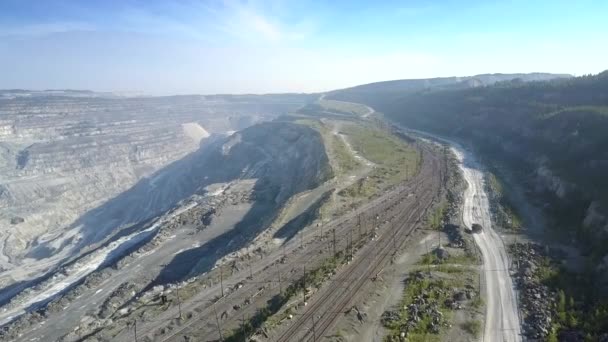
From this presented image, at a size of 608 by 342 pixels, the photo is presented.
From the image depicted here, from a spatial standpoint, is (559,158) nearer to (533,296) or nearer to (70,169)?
(533,296)

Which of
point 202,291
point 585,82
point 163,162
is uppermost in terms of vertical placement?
point 585,82

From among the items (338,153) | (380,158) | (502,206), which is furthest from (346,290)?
(338,153)

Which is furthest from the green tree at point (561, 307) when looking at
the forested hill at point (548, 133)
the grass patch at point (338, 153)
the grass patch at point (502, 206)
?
the grass patch at point (338, 153)

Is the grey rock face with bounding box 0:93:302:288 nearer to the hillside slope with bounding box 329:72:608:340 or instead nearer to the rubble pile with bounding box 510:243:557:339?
the rubble pile with bounding box 510:243:557:339

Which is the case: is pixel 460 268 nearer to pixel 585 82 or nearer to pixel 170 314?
pixel 170 314

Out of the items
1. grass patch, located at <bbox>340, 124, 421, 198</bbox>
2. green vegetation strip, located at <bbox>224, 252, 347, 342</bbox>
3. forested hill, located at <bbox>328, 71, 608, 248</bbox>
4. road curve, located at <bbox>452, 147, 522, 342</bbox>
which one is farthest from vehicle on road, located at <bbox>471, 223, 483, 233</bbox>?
grass patch, located at <bbox>340, 124, 421, 198</bbox>

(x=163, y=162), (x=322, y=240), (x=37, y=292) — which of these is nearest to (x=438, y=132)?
(x=322, y=240)
